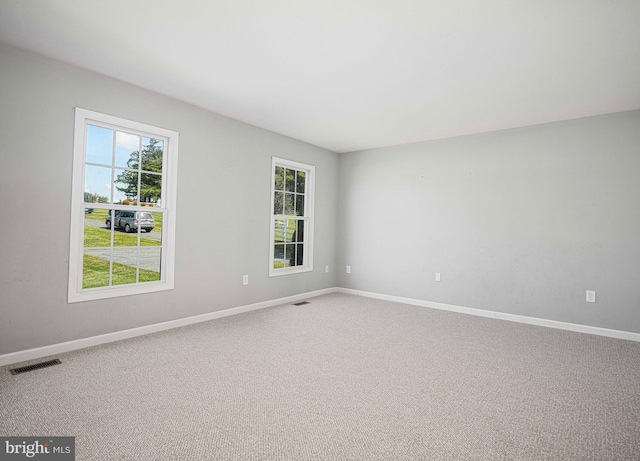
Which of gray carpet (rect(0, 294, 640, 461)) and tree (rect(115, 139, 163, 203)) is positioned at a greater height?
tree (rect(115, 139, 163, 203))

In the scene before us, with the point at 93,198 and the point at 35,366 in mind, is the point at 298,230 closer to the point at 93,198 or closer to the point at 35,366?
the point at 93,198

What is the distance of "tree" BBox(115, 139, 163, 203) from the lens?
3521mm

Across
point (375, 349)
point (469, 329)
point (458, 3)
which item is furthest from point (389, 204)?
point (458, 3)

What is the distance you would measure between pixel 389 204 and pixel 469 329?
93.3 inches

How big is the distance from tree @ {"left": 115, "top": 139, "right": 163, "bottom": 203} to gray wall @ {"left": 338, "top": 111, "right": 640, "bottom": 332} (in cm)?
331

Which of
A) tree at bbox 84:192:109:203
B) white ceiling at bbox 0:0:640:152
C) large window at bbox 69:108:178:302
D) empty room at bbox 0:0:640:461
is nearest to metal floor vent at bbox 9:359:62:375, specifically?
empty room at bbox 0:0:640:461

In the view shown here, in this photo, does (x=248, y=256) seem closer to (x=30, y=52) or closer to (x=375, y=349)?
(x=375, y=349)

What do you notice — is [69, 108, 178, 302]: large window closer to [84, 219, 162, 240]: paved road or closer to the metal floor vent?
[84, 219, 162, 240]: paved road

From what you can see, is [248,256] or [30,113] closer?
[30,113]

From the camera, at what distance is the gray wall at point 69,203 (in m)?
2.73

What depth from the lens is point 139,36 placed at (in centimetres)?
255

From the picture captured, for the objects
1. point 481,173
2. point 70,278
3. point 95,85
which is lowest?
point 70,278

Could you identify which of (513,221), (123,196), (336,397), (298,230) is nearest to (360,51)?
(336,397)

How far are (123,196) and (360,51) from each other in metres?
2.70
